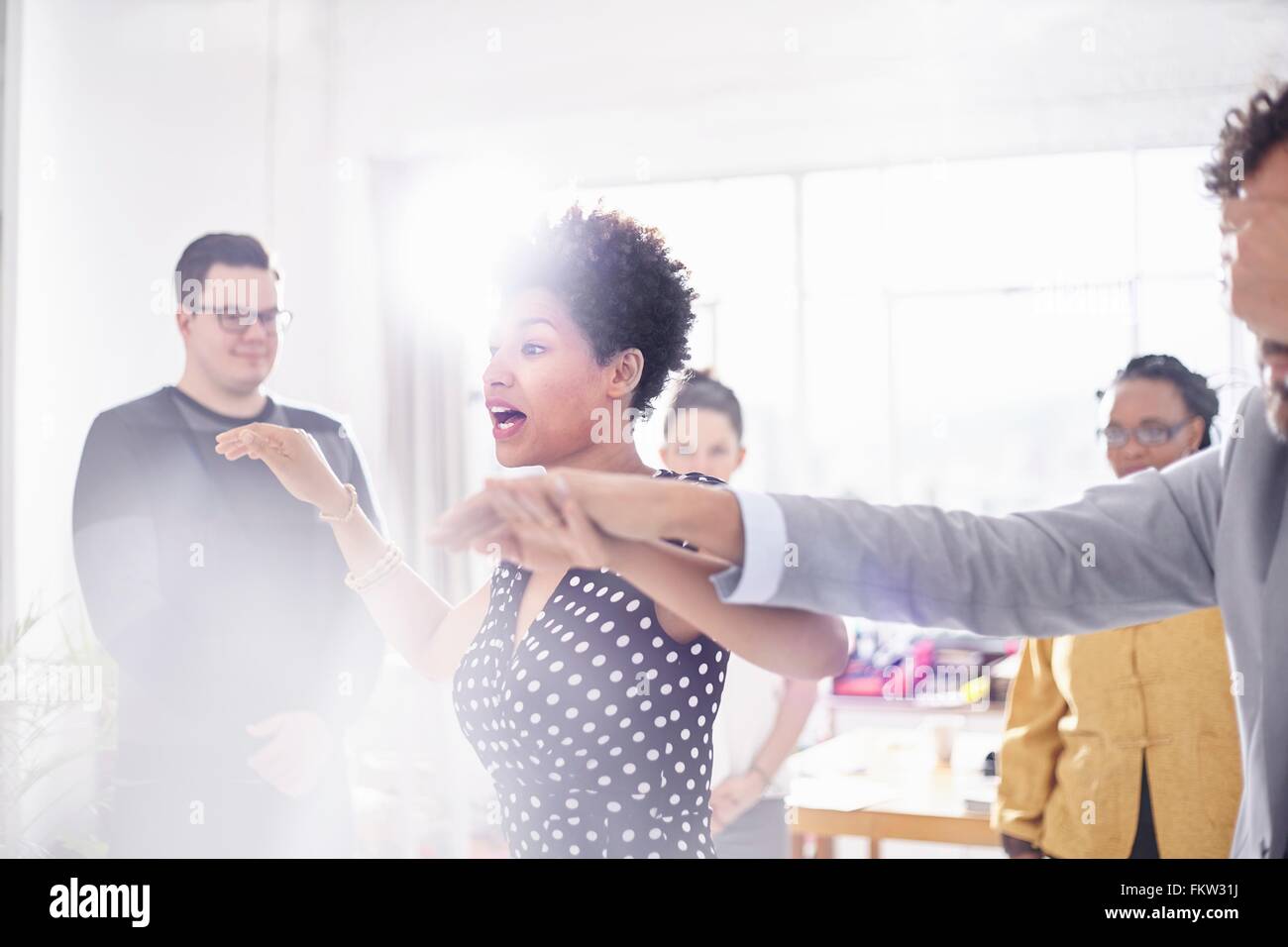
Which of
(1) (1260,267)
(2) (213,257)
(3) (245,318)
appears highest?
(2) (213,257)

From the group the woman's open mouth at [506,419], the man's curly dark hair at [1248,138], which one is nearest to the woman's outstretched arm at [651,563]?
the woman's open mouth at [506,419]

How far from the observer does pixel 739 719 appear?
7.03 feet

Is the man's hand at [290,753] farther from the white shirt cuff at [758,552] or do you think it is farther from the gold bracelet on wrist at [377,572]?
the white shirt cuff at [758,552]

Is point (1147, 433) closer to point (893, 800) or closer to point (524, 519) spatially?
point (893, 800)

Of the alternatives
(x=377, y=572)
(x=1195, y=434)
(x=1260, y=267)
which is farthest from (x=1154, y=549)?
(x=1195, y=434)

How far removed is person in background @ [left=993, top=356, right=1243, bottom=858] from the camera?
1.73 meters

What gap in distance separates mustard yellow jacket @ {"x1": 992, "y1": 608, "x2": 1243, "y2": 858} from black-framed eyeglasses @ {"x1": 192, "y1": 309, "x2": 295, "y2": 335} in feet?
4.76

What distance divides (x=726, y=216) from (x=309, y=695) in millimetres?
3517

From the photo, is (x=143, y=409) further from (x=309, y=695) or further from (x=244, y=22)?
(x=244, y=22)

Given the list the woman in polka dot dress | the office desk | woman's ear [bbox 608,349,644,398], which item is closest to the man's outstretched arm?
the woman in polka dot dress

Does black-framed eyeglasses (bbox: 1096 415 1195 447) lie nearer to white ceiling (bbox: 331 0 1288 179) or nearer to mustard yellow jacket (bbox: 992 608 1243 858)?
mustard yellow jacket (bbox: 992 608 1243 858)

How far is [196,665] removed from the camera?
188 centimetres

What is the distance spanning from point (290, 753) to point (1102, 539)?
56.5 inches

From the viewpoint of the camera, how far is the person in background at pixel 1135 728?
5.68ft
